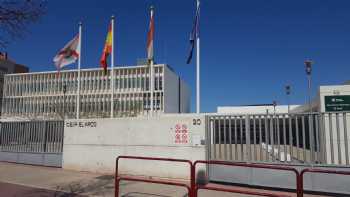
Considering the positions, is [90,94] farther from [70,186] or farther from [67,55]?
[70,186]

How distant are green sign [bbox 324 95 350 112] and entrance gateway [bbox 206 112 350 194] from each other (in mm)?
5151

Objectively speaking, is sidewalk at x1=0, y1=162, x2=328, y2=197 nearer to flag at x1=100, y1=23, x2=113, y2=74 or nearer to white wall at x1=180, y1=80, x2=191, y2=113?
flag at x1=100, y1=23, x2=113, y2=74

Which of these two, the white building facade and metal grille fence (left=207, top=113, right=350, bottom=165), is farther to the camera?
the white building facade

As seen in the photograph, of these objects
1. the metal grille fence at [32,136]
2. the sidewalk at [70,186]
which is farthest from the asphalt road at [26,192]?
the metal grille fence at [32,136]

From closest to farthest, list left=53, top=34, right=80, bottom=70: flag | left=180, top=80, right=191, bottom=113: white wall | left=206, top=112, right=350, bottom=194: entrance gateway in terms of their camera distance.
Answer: left=206, top=112, right=350, bottom=194: entrance gateway < left=53, top=34, right=80, bottom=70: flag < left=180, top=80, right=191, bottom=113: white wall

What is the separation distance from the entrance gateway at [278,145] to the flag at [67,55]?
368 inches

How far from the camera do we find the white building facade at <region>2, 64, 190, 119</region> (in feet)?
214

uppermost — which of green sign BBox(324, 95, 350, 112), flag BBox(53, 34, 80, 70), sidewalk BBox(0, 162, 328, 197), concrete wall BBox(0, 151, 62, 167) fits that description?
flag BBox(53, 34, 80, 70)

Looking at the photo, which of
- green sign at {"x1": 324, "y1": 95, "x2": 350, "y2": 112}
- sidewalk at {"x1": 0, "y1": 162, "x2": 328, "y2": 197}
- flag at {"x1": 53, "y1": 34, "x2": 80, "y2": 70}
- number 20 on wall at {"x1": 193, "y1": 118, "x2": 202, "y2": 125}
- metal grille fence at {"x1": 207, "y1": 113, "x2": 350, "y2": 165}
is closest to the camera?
sidewalk at {"x1": 0, "y1": 162, "x2": 328, "y2": 197}

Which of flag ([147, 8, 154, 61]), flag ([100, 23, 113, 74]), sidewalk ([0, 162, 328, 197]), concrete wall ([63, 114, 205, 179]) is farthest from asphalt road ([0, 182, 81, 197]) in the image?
flag ([100, 23, 113, 74])

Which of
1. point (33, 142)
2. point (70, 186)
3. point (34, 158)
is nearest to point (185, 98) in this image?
point (33, 142)

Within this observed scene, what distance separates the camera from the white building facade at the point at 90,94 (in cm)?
6531

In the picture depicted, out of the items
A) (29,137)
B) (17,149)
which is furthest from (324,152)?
(17,149)

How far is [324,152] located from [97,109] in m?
61.5
